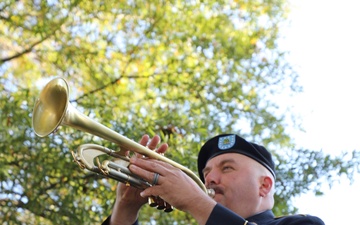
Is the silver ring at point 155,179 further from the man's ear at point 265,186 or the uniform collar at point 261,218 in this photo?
the man's ear at point 265,186

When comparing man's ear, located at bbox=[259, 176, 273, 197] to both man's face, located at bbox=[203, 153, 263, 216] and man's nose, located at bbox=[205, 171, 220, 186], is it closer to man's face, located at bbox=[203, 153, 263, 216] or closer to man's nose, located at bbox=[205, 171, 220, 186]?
man's face, located at bbox=[203, 153, 263, 216]

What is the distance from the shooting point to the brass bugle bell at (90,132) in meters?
4.01

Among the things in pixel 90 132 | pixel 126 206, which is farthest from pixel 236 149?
pixel 90 132

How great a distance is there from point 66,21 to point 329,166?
2770 mm

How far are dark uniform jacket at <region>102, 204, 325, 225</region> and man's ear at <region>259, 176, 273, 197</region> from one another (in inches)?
4.9

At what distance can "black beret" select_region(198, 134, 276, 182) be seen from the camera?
4.32 m

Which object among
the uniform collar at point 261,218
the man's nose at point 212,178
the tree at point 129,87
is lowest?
the uniform collar at point 261,218

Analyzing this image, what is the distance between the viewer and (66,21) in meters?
7.12

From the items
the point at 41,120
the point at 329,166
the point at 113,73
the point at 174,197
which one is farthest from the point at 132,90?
the point at 174,197

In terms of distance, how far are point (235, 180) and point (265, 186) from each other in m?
0.21

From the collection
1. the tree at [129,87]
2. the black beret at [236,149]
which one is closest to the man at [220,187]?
the black beret at [236,149]

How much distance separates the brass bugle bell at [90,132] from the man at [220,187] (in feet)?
0.44

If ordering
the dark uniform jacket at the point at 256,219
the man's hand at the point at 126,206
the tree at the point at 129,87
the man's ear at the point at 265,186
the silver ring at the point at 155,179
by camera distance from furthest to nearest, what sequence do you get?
1. the tree at the point at 129,87
2. the man's hand at the point at 126,206
3. the man's ear at the point at 265,186
4. the silver ring at the point at 155,179
5. the dark uniform jacket at the point at 256,219

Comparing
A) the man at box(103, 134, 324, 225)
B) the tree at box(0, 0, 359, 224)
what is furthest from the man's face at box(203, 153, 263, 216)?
the tree at box(0, 0, 359, 224)
